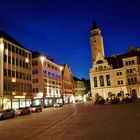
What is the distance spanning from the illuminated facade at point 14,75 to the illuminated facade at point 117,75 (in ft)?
108

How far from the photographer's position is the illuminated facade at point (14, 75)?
157ft

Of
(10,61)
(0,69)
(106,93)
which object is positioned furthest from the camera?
(106,93)

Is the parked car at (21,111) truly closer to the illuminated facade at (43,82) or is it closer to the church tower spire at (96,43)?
the illuminated facade at (43,82)

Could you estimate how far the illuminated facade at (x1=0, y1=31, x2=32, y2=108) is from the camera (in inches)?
1888

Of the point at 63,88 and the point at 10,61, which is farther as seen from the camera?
the point at 63,88

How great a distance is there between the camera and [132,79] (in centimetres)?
7575

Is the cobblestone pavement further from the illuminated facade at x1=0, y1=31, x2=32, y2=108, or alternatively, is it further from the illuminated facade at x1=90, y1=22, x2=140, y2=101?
the illuminated facade at x1=90, y1=22, x2=140, y2=101

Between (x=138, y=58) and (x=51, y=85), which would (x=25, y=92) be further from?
(x=138, y=58)

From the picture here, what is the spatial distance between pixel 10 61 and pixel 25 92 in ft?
33.9

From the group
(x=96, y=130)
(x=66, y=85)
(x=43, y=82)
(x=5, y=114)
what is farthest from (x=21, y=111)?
(x=66, y=85)

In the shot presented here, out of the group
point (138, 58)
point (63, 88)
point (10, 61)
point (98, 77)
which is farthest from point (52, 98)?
point (138, 58)

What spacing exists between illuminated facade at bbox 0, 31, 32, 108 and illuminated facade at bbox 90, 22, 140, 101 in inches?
1292

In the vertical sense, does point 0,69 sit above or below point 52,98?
above

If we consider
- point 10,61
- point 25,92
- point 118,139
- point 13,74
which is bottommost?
point 118,139
